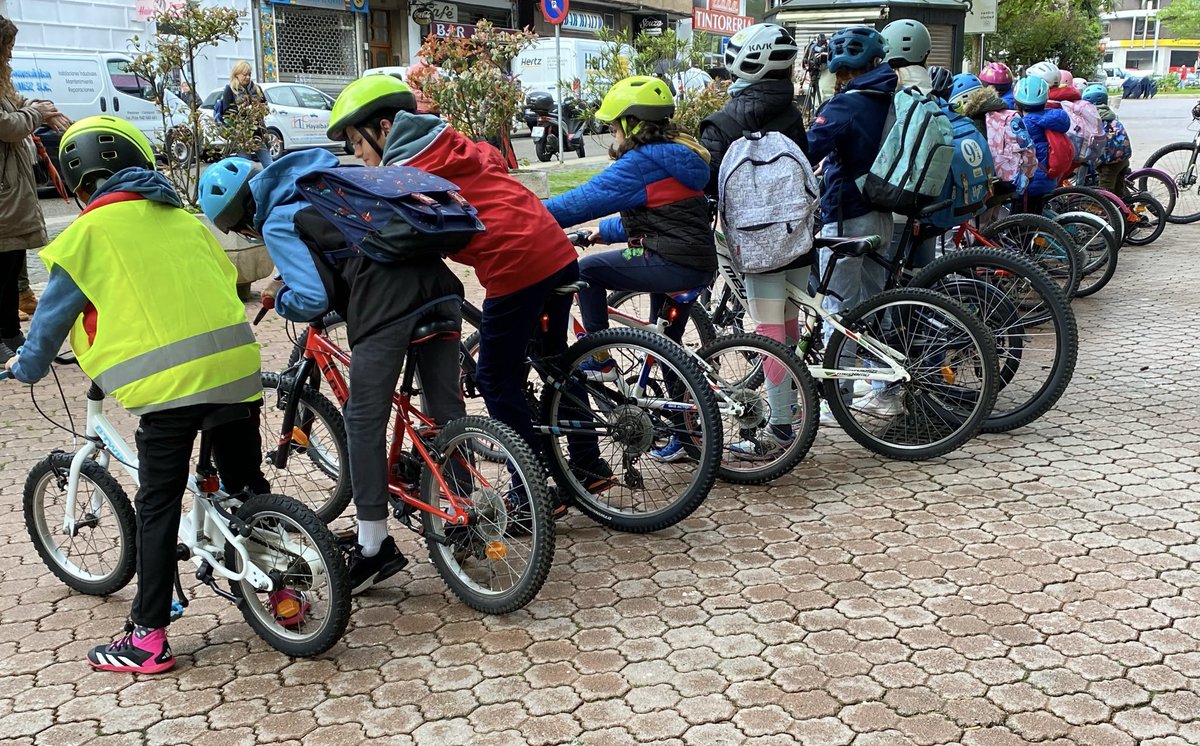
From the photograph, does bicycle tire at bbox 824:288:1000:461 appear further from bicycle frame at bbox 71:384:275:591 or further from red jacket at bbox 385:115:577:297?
bicycle frame at bbox 71:384:275:591

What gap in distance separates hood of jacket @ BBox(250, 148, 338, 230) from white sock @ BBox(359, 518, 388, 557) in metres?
1.07

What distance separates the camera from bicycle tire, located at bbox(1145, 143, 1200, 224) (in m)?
12.8

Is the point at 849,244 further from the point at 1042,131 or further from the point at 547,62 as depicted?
the point at 547,62

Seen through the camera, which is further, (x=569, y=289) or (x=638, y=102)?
(x=638, y=102)

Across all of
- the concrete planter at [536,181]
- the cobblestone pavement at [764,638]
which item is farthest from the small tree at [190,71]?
the cobblestone pavement at [764,638]

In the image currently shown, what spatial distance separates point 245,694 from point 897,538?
98.1 inches

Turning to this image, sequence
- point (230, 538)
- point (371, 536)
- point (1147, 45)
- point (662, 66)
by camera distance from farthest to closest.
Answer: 1. point (1147, 45)
2. point (662, 66)
3. point (371, 536)
4. point (230, 538)

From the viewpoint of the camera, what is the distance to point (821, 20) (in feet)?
41.2

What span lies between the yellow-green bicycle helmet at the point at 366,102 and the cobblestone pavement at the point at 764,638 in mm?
1697

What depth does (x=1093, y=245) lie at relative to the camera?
9234 millimetres

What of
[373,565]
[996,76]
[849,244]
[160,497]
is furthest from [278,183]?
[996,76]

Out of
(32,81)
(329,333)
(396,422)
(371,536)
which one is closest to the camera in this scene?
(371,536)

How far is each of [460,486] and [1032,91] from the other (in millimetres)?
6665

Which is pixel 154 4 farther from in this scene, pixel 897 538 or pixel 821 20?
pixel 897 538
